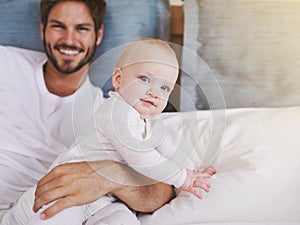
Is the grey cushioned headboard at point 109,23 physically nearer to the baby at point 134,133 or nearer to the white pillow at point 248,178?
the white pillow at point 248,178

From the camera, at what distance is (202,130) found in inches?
55.5

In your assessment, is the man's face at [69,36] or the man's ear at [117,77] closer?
the man's ear at [117,77]

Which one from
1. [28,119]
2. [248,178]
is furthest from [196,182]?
[28,119]

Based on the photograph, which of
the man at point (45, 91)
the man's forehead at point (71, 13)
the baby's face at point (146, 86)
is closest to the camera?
the baby's face at point (146, 86)

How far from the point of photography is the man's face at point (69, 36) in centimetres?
163

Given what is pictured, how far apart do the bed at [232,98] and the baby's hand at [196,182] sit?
2 centimetres

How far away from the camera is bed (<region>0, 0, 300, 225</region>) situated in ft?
3.95

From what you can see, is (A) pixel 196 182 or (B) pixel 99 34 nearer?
(A) pixel 196 182

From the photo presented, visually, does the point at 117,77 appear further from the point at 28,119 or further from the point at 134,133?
the point at 28,119

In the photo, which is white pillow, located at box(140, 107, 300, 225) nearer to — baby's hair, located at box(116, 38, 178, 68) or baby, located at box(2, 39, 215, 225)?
baby, located at box(2, 39, 215, 225)

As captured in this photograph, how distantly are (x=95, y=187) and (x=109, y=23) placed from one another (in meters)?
0.66

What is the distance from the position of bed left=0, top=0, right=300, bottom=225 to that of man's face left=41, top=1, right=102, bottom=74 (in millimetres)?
49

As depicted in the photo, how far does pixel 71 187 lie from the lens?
1.19 meters

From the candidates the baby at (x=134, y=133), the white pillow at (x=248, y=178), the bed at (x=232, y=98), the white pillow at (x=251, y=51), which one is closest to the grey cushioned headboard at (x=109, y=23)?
the bed at (x=232, y=98)
